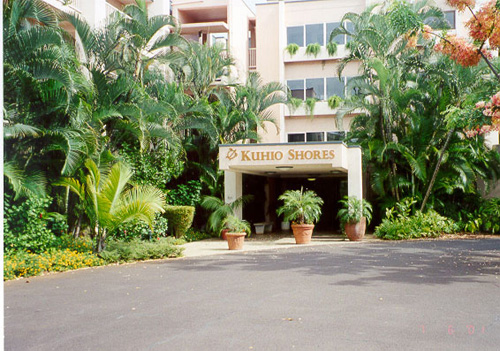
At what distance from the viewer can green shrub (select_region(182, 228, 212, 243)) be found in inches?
741

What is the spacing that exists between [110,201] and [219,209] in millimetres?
6782

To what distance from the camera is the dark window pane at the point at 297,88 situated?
1050 inches

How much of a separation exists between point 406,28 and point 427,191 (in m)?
8.24

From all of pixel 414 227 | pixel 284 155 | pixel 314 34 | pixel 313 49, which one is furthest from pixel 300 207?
pixel 314 34

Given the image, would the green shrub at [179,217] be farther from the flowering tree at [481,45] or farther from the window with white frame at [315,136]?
the window with white frame at [315,136]

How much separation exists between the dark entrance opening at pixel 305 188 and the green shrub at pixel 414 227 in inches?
222

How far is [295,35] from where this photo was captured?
89.0 ft

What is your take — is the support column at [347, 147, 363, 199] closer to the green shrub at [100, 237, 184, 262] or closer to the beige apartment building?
the beige apartment building

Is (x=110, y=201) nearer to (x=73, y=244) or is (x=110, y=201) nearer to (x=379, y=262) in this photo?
(x=73, y=244)

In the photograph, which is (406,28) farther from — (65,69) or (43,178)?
(43,178)

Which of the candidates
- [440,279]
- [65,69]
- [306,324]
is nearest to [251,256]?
[440,279]

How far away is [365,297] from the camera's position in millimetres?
7824

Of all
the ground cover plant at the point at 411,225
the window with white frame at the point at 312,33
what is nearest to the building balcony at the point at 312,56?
the window with white frame at the point at 312,33

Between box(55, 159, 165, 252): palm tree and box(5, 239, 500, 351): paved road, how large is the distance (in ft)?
4.02
